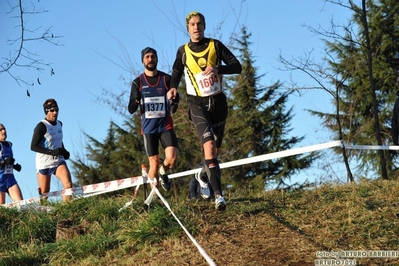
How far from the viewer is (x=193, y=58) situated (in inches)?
299

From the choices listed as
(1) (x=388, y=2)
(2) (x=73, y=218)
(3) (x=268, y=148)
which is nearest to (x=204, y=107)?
(2) (x=73, y=218)

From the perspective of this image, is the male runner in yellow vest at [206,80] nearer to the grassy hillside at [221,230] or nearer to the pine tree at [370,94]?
the grassy hillside at [221,230]

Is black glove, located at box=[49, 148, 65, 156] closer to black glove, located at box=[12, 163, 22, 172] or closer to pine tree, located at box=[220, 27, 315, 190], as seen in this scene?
black glove, located at box=[12, 163, 22, 172]

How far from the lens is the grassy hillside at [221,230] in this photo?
617 cm

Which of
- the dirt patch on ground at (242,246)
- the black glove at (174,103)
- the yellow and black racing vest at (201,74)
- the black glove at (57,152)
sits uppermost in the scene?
the yellow and black racing vest at (201,74)

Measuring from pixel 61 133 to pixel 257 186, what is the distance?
1825cm

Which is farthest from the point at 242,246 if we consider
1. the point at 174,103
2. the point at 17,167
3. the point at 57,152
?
the point at 17,167

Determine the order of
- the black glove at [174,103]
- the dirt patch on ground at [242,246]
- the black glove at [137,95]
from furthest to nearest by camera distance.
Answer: the black glove at [137,95] < the black glove at [174,103] < the dirt patch on ground at [242,246]

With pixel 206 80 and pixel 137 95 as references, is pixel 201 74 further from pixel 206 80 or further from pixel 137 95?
pixel 137 95

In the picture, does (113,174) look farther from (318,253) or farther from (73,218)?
(318,253)

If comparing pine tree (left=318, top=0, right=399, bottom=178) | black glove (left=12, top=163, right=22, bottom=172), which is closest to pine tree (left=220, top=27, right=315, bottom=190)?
pine tree (left=318, top=0, right=399, bottom=178)

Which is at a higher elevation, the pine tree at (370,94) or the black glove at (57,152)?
the pine tree at (370,94)

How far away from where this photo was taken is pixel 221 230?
6.82 meters

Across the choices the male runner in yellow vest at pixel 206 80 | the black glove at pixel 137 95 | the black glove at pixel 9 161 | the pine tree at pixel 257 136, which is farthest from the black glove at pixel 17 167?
the pine tree at pixel 257 136
